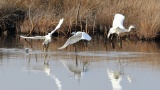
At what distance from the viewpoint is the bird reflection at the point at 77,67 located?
41.4 feet

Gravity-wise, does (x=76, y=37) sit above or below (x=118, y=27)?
below

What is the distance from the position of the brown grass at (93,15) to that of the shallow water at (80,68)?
102 inches

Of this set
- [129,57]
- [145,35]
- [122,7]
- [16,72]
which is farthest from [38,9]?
[16,72]

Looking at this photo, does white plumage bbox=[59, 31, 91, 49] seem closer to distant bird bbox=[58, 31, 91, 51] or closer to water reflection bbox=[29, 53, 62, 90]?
distant bird bbox=[58, 31, 91, 51]

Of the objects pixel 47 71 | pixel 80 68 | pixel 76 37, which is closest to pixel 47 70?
pixel 47 71

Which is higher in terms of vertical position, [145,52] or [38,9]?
[38,9]

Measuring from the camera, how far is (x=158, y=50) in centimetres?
1739

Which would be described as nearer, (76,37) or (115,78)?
(115,78)

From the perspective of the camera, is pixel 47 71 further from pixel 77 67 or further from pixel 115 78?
pixel 115 78

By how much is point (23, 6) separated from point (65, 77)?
40.0ft

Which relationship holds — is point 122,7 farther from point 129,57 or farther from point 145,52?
point 129,57

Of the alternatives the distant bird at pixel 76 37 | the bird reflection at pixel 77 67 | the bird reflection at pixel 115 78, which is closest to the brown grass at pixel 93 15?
the distant bird at pixel 76 37

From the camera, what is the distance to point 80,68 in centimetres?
1339

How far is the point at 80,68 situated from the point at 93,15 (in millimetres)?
9304
